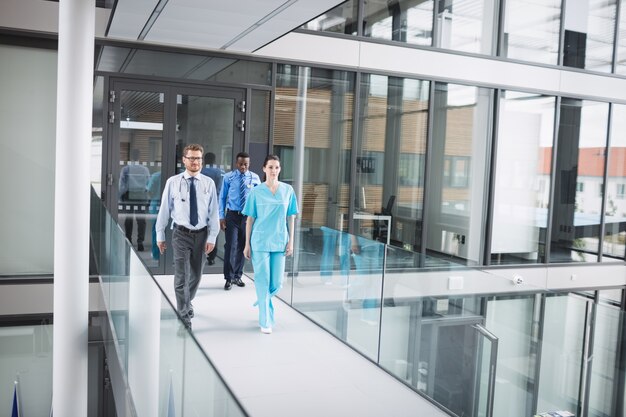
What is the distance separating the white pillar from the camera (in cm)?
503

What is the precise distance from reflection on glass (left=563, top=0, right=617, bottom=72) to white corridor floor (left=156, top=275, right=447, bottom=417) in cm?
786

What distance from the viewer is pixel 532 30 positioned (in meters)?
11.5

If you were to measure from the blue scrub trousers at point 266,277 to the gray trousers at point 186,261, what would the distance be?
1.86 feet

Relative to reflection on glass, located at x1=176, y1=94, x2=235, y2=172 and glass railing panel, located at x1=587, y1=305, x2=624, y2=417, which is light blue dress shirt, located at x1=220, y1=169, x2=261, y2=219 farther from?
glass railing panel, located at x1=587, y1=305, x2=624, y2=417

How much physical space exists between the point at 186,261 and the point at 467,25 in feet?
23.1

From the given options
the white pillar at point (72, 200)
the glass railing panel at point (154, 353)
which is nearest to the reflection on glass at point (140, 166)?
the glass railing panel at point (154, 353)

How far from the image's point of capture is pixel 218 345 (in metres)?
6.30

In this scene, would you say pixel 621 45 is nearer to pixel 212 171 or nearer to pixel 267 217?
pixel 212 171

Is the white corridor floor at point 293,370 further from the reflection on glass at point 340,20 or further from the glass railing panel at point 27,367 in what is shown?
the reflection on glass at point 340,20

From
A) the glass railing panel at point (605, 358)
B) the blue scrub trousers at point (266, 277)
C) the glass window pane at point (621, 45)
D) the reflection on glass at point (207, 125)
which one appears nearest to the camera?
the glass railing panel at point (605, 358)

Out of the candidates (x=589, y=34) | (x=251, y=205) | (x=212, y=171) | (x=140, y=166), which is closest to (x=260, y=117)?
(x=212, y=171)

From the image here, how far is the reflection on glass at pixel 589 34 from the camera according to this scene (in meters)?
12.0

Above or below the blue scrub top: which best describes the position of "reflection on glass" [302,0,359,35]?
above

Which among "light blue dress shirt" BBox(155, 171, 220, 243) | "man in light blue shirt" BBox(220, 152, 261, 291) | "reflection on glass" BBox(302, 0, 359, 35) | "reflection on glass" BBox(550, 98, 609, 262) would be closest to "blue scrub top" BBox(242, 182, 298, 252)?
"light blue dress shirt" BBox(155, 171, 220, 243)
